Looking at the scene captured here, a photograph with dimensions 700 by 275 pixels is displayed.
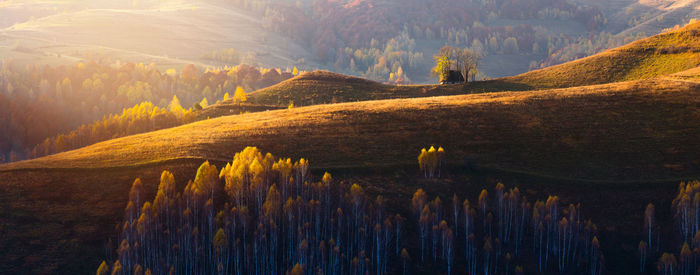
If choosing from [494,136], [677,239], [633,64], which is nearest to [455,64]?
[633,64]

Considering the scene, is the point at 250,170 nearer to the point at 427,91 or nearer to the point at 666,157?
the point at 666,157

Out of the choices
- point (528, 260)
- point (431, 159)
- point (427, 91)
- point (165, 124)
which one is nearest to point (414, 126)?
point (431, 159)

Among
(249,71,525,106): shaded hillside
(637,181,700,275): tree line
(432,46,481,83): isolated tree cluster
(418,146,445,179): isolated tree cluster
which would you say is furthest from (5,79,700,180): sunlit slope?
(432,46,481,83): isolated tree cluster

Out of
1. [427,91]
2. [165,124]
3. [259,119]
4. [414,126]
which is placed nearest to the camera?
[414,126]

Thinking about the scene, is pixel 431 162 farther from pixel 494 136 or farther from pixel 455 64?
pixel 455 64

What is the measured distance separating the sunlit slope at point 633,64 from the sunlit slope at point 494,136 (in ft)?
116

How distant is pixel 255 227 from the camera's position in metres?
70.4

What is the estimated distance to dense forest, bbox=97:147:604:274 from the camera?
6400 cm

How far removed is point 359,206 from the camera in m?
70.8

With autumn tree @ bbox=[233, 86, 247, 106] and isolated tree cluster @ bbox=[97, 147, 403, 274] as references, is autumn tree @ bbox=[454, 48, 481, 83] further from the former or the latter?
isolated tree cluster @ bbox=[97, 147, 403, 274]

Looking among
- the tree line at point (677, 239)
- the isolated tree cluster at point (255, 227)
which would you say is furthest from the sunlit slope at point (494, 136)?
the isolated tree cluster at point (255, 227)

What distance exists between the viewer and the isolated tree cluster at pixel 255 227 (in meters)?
64.9

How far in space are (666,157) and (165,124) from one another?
5471 inches

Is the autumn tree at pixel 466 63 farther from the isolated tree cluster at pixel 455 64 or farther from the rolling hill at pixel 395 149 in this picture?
the rolling hill at pixel 395 149
